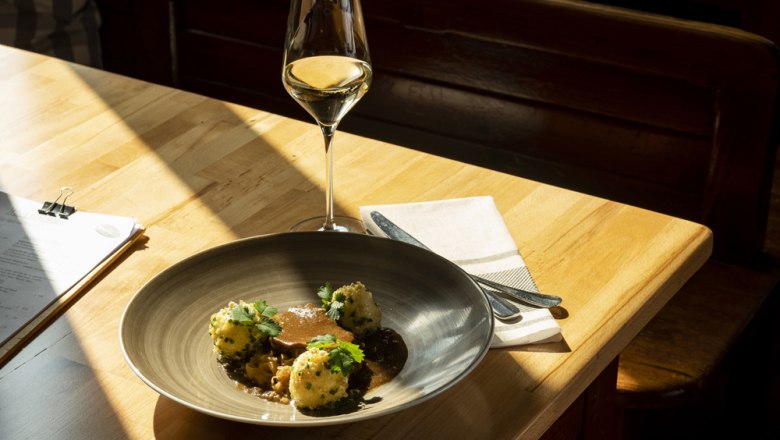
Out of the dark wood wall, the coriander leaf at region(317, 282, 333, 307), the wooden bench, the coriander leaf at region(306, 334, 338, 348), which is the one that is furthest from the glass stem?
the dark wood wall

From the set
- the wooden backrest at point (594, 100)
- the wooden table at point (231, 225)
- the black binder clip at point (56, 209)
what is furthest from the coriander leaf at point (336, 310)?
the wooden backrest at point (594, 100)

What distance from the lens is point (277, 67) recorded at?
2.47 metres

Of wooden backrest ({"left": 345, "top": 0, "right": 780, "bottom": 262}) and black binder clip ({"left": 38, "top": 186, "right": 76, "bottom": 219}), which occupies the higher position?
black binder clip ({"left": 38, "top": 186, "right": 76, "bottom": 219})

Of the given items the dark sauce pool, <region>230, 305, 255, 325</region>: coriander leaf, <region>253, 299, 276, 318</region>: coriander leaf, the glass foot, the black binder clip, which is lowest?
the black binder clip

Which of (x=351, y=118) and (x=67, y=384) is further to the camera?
(x=351, y=118)

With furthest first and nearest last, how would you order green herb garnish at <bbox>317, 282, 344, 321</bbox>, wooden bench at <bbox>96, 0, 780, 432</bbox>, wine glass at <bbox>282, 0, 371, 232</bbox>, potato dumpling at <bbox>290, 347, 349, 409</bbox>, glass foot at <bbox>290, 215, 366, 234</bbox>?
wooden bench at <bbox>96, 0, 780, 432</bbox>, glass foot at <bbox>290, 215, 366, 234</bbox>, wine glass at <bbox>282, 0, 371, 232</bbox>, green herb garnish at <bbox>317, 282, 344, 321</bbox>, potato dumpling at <bbox>290, 347, 349, 409</bbox>

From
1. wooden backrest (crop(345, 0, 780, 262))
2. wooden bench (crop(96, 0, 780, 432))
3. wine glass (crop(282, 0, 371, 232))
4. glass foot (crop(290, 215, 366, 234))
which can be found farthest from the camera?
wooden backrest (crop(345, 0, 780, 262))

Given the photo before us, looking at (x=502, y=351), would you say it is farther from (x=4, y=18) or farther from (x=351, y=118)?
(x=4, y=18)

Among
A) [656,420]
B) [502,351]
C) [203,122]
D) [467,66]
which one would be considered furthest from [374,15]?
[502,351]

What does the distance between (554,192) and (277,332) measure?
0.51m

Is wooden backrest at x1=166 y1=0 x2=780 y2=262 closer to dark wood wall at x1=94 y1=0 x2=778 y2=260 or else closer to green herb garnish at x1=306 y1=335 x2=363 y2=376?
dark wood wall at x1=94 y1=0 x2=778 y2=260

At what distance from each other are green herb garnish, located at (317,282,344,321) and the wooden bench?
77 centimetres

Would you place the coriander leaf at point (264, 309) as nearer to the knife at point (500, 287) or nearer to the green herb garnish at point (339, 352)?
the green herb garnish at point (339, 352)

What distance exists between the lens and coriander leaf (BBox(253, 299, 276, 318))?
89cm
